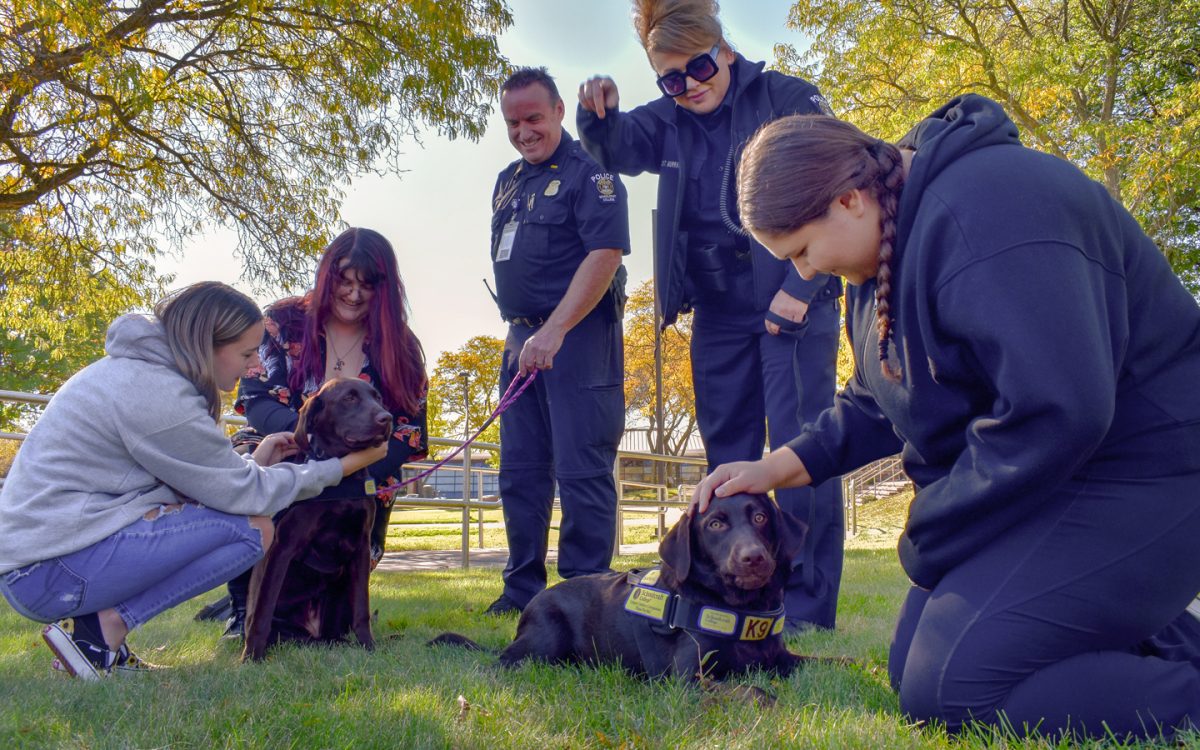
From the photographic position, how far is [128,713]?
2.44 m

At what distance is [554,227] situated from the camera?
4.86 metres

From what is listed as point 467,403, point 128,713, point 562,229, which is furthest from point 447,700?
point 467,403

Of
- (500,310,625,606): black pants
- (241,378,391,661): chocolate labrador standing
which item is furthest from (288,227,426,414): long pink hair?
(500,310,625,606): black pants

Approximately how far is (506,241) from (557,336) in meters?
0.74

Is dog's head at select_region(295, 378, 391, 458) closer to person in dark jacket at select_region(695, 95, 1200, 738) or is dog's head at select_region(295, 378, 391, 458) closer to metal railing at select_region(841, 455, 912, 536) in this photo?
person in dark jacket at select_region(695, 95, 1200, 738)

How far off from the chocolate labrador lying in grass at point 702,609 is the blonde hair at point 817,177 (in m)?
0.96

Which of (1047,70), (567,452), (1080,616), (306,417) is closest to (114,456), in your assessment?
(306,417)

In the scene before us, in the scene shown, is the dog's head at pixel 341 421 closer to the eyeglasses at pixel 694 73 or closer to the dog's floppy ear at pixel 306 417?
the dog's floppy ear at pixel 306 417

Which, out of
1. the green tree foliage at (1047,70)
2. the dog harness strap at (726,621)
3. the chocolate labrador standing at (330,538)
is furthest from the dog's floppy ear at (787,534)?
the green tree foliage at (1047,70)

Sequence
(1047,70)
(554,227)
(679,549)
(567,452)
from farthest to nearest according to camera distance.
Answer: (1047,70) → (554,227) → (567,452) → (679,549)

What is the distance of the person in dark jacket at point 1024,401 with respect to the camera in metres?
2.13

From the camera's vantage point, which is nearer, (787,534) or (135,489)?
(787,534)

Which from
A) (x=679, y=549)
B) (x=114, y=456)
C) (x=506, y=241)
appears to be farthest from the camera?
(x=506, y=241)

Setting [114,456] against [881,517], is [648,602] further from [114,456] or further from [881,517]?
[881,517]
